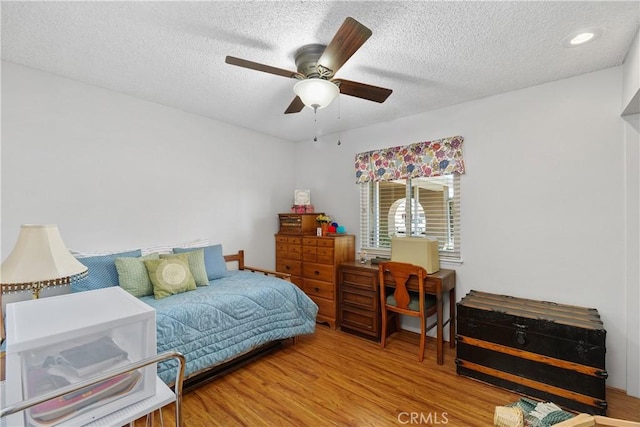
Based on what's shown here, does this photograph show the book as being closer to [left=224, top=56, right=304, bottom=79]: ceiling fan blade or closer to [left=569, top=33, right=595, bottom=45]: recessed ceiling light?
[left=224, top=56, right=304, bottom=79]: ceiling fan blade

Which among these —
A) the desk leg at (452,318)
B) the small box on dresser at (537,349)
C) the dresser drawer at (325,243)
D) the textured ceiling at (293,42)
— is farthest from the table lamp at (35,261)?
the desk leg at (452,318)

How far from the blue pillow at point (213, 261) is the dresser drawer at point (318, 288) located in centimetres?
104

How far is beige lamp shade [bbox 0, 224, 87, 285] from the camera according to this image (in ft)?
4.57

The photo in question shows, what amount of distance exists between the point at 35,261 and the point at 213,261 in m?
1.76

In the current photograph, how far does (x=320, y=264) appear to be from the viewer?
11.7 feet

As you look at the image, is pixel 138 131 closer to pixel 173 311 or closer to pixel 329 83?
pixel 173 311

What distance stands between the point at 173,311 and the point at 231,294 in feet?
1.71

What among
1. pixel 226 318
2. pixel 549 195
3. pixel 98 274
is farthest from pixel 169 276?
pixel 549 195

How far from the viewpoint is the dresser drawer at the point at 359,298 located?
10.3ft

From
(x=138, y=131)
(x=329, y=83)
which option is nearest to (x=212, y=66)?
(x=329, y=83)

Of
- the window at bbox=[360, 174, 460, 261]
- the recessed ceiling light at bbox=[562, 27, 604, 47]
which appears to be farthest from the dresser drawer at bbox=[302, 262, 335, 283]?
the recessed ceiling light at bbox=[562, 27, 604, 47]

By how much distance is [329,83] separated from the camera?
1.83 meters

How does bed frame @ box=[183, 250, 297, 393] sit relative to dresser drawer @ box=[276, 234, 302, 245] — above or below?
below

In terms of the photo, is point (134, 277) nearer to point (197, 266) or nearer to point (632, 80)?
point (197, 266)
